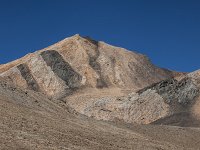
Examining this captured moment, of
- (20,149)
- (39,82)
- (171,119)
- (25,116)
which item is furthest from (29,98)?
(39,82)

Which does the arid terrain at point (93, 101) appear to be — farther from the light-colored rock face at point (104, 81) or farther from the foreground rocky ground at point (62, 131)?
the light-colored rock face at point (104, 81)

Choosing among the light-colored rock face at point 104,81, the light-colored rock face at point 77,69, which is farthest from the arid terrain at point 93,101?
the light-colored rock face at point 104,81

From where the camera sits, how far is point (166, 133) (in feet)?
135

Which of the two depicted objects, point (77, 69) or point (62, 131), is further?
point (77, 69)

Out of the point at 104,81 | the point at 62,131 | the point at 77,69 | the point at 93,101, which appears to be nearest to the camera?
the point at 62,131

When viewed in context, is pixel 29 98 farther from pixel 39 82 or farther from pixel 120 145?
pixel 39 82

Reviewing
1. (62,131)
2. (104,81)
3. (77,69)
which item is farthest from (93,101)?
(62,131)

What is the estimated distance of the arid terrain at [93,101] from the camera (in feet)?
97.3

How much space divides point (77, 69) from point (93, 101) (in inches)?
765

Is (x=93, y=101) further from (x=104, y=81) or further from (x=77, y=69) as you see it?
(x=77, y=69)

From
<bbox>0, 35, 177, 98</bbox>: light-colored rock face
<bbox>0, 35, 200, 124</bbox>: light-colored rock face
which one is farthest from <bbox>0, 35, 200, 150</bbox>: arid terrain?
<bbox>0, 35, 200, 124</bbox>: light-colored rock face

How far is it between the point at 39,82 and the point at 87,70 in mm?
9049

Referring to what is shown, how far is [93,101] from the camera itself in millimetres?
76062

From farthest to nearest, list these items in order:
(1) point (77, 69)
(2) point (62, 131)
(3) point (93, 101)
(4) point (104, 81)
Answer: (1) point (77, 69) < (4) point (104, 81) < (3) point (93, 101) < (2) point (62, 131)
